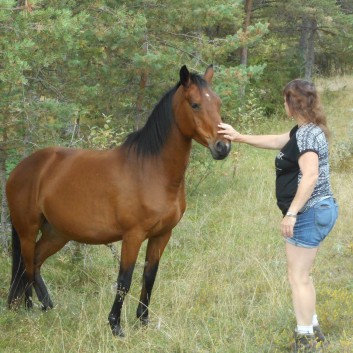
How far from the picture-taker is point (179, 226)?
25.2ft

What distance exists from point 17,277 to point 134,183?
177 cm

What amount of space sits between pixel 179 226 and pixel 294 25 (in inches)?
611

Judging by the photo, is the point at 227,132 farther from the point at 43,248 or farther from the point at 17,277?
the point at 17,277

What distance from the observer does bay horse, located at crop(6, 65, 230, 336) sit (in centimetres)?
424

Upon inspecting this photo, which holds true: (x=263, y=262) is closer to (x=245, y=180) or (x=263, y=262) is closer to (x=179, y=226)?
(x=179, y=226)

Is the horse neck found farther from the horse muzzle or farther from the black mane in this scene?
the horse muzzle

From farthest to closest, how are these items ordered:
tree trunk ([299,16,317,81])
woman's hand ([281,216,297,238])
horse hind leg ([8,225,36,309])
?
tree trunk ([299,16,317,81]), horse hind leg ([8,225,36,309]), woman's hand ([281,216,297,238])

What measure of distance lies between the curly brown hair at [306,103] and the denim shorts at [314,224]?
0.53 meters

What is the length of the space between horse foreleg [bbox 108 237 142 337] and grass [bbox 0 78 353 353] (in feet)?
0.30

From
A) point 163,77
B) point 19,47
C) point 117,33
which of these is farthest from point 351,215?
point 19,47

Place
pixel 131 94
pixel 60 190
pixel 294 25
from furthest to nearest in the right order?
pixel 294 25 < pixel 131 94 < pixel 60 190

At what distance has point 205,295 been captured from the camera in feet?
17.4

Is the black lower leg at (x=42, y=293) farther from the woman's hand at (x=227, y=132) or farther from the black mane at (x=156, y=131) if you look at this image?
the woman's hand at (x=227, y=132)

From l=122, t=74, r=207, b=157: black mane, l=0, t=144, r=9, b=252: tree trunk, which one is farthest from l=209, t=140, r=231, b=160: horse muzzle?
l=0, t=144, r=9, b=252: tree trunk
